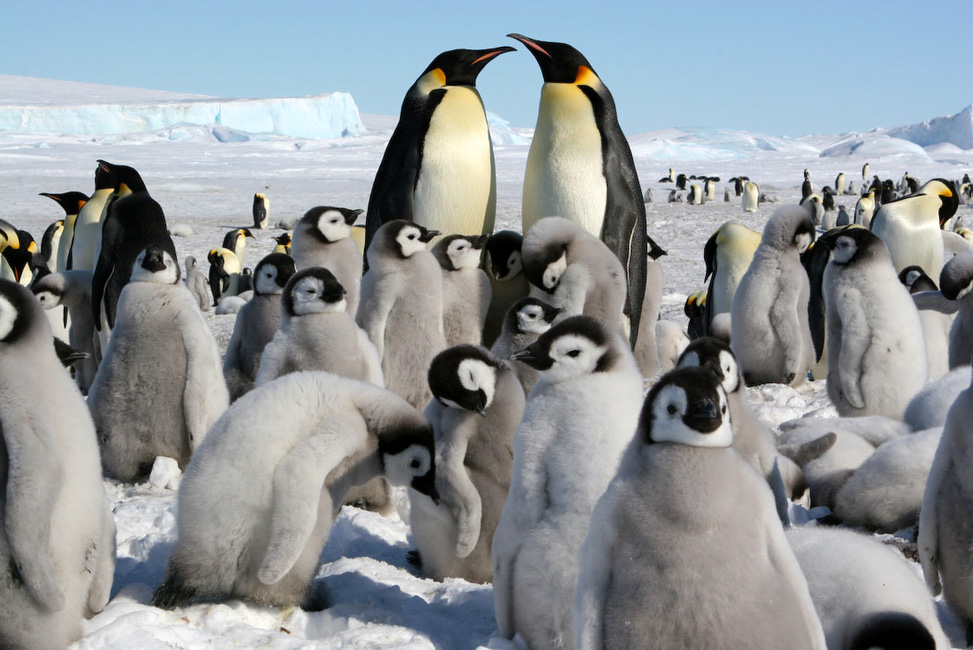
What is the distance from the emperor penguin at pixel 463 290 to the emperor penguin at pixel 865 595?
266 cm

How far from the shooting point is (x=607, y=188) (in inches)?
259

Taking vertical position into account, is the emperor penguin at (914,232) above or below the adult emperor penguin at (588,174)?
below

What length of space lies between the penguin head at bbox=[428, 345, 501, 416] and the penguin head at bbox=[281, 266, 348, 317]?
98 centimetres

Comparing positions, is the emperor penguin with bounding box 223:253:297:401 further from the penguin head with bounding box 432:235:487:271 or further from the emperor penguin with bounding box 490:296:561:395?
the emperor penguin with bounding box 490:296:561:395

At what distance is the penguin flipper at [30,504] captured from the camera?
2.51 m

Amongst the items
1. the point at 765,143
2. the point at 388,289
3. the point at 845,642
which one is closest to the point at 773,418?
the point at 388,289

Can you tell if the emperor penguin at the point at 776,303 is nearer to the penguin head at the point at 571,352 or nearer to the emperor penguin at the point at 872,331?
the emperor penguin at the point at 872,331

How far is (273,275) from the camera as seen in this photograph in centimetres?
534

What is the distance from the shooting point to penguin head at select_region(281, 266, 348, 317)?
13.8 feet

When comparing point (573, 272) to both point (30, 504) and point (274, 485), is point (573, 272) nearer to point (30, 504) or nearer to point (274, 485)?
point (274, 485)

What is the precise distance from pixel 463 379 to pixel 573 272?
1.67 meters

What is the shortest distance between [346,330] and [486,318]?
145cm

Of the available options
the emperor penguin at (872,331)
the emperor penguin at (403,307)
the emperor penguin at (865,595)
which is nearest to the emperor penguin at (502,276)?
the emperor penguin at (403,307)

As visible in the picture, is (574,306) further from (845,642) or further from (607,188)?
(845,642)
